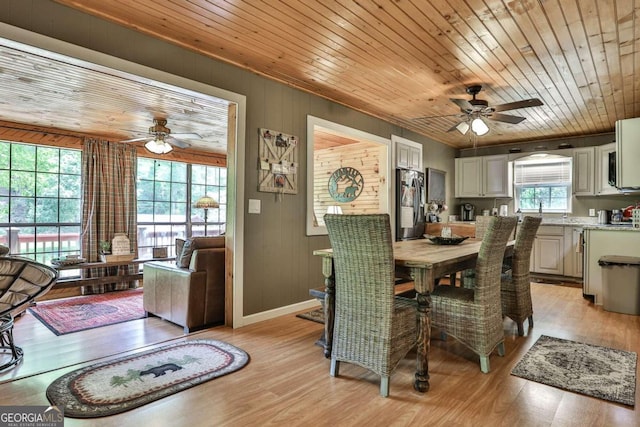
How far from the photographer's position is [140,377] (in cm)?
229

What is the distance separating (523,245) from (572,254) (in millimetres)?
3424

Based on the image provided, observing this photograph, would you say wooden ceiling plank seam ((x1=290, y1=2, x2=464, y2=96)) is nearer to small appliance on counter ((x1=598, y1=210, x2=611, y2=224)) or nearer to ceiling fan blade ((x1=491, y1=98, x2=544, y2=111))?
ceiling fan blade ((x1=491, y1=98, x2=544, y2=111))

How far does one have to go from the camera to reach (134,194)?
5844mm

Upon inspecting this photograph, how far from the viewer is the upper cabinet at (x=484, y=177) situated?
22.1ft

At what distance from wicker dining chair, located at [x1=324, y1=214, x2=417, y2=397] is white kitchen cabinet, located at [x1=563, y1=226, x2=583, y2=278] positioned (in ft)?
15.5

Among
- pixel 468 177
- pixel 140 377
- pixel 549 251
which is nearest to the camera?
pixel 140 377

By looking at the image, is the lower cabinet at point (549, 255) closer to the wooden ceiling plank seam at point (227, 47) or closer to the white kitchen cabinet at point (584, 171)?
the white kitchen cabinet at point (584, 171)

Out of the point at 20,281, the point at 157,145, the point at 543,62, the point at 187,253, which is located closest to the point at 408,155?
the point at 543,62

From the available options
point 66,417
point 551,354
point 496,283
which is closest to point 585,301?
point 551,354

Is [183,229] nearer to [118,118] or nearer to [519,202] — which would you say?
[118,118]

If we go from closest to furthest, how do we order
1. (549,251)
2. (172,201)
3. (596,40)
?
(596,40) < (549,251) < (172,201)

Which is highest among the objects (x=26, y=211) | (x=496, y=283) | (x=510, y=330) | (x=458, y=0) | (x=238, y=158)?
(x=458, y=0)

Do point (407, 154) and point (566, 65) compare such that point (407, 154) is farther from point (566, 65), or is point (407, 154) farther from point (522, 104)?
point (566, 65)

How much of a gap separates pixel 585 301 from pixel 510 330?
1.91m
